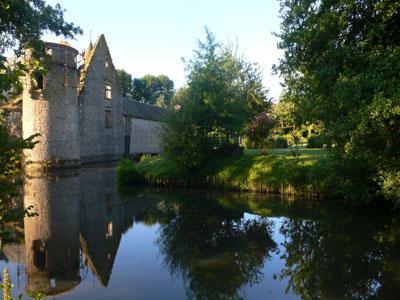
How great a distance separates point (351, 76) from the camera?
411 inches

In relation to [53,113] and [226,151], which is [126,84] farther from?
[226,151]

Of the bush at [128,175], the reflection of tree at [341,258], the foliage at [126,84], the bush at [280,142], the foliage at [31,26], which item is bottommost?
the reflection of tree at [341,258]

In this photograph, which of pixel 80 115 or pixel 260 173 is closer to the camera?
pixel 260 173

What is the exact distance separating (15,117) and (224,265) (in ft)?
100

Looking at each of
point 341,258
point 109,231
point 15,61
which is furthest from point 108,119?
point 15,61

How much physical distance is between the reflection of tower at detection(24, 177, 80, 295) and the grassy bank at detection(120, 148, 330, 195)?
17.9 feet

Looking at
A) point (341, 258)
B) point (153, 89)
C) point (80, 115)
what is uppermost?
point (153, 89)

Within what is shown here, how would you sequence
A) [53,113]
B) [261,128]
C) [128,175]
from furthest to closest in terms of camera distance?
[53,113] → [261,128] → [128,175]

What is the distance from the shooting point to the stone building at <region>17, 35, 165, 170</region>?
28531 millimetres

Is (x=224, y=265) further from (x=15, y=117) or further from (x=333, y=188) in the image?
(x=15, y=117)

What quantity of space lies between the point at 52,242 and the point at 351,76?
984 centimetres

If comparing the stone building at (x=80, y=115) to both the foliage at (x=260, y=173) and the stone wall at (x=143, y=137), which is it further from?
the foliage at (x=260, y=173)

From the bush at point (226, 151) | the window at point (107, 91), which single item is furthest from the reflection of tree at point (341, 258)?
the window at point (107, 91)

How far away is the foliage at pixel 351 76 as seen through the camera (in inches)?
372
